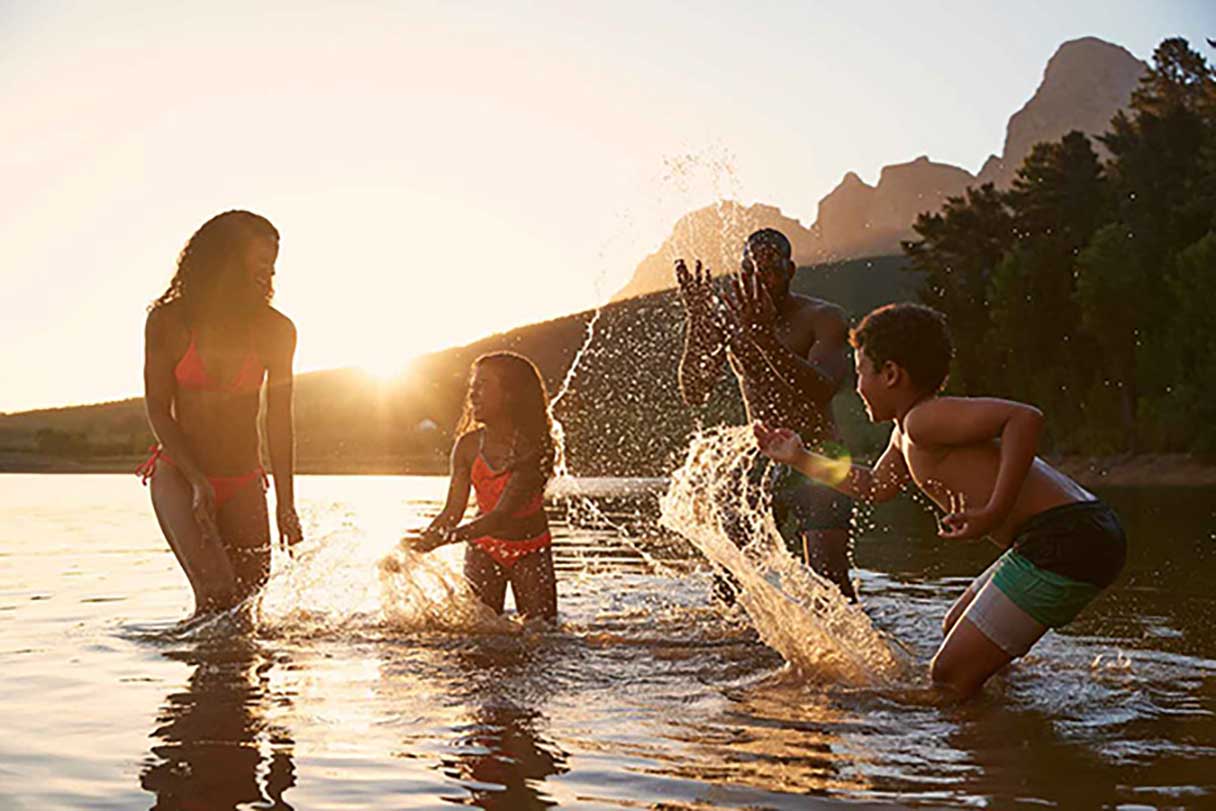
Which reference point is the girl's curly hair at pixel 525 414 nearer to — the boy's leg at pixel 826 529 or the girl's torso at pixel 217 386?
the boy's leg at pixel 826 529

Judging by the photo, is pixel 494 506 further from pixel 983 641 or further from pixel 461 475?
pixel 983 641

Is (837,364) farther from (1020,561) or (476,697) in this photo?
(476,697)

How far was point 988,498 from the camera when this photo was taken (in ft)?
19.7

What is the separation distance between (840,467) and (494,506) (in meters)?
2.88

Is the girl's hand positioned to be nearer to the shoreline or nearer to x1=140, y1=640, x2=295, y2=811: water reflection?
x1=140, y1=640, x2=295, y2=811: water reflection

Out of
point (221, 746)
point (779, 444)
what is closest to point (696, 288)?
point (779, 444)

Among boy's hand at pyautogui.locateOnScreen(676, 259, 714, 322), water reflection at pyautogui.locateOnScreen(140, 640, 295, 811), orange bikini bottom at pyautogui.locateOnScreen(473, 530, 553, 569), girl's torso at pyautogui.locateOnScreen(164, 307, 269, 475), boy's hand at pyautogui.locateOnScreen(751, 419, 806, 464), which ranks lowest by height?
water reflection at pyautogui.locateOnScreen(140, 640, 295, 811)

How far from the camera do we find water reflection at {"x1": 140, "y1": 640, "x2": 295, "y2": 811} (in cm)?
430

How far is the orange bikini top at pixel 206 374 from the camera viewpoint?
23.6 feet

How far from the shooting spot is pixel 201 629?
7680mm

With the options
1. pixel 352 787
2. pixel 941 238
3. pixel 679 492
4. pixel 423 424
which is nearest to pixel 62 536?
pixel 679 492

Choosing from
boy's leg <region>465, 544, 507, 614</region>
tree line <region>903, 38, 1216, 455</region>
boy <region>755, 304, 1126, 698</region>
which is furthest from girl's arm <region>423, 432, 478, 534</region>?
tree line <region>903, 38, 1216, 455</region>

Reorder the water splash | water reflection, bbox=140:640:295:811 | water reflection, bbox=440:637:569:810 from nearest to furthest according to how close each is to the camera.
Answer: water reflection, bbox=140:640:295:811 → water reflection, bbox=440:637:569:810 → the water splash

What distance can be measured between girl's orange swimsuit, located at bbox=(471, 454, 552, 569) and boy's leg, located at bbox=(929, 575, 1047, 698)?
3.39 metres
